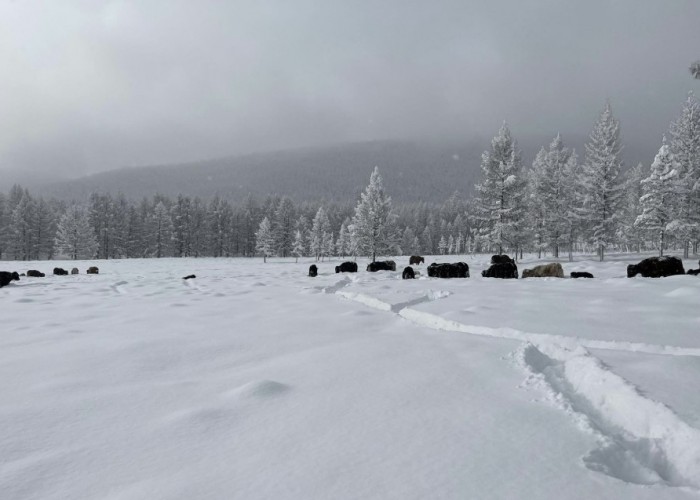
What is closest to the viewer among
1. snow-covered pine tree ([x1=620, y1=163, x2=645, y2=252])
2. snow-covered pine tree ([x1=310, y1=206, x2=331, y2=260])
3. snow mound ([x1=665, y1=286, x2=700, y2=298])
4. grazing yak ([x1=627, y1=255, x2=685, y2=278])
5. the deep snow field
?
the deep snow field

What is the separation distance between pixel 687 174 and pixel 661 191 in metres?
4.43

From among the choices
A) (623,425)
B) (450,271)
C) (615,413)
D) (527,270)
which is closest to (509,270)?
(527,270)

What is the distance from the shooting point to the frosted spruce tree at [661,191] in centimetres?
2875

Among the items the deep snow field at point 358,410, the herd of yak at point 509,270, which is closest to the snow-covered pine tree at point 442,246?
the herd of yak at point 509,270

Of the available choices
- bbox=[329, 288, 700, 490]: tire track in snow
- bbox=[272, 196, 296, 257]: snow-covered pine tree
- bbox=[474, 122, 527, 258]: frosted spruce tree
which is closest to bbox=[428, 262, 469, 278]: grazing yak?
bbox=[329, 288, 700, 490]: tire track in snow

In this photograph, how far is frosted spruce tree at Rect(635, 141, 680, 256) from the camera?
28.8m

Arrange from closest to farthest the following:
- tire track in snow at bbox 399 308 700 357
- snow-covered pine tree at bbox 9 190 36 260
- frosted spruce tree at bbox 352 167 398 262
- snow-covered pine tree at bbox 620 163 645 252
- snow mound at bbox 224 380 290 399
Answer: snow mound at bbox 224 380 290 399 → tire track in snow at bbox 399 308 700 357 → frosted spruce tree at bbox 352 167 398 262 → snow-covered pine tree at bbox 620 163 645 252 → snow-covered pine tree at bbox 9 190 36 260

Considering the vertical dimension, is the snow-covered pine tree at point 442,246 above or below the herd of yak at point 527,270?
above

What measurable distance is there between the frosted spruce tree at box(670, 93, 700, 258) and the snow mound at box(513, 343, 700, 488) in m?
32.7

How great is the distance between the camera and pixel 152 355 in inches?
184

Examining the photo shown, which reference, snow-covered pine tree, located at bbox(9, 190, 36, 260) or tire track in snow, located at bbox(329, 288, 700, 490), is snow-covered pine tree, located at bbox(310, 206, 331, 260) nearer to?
snow-covered pine tree, located at bbox(9, 190, 36, 260)

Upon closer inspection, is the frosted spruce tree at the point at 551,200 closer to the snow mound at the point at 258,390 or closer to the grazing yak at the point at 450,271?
the grazing yak at the point at 450,271

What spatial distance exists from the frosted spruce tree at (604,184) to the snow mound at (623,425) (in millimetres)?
33639

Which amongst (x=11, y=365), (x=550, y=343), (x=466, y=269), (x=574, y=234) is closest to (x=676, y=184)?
(x=574, y=234)
